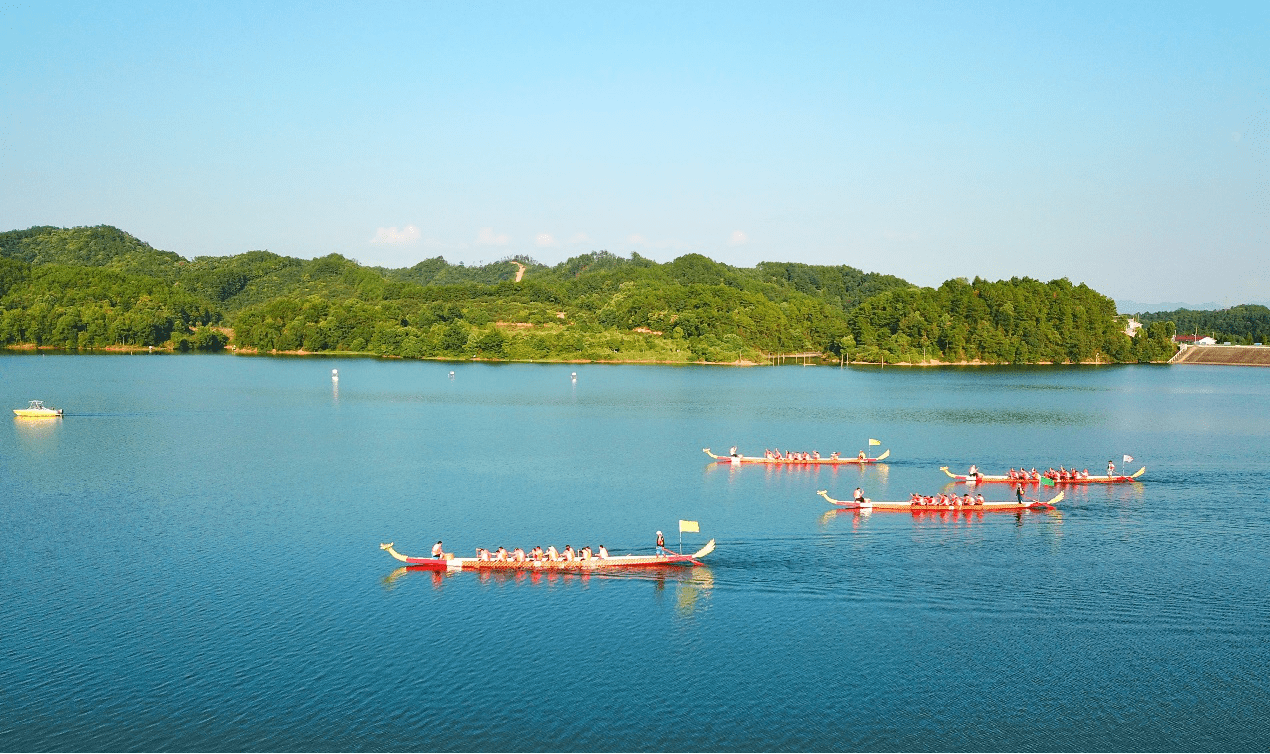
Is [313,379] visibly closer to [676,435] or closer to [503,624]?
[676,435]

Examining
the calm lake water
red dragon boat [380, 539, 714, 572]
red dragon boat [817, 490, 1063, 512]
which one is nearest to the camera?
the calm lake water

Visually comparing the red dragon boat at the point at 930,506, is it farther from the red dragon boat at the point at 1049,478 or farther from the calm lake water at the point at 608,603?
the red dragon boat at the point at 1049,478

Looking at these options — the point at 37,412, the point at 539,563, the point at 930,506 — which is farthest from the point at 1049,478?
the point at 37,412

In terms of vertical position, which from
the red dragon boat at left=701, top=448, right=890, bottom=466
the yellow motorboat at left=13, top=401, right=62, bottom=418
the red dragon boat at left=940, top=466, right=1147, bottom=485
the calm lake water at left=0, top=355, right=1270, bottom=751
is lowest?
the calm lake water at left=0, top=355, right=1270, bottom=751

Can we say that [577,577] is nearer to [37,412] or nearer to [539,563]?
[539,563]

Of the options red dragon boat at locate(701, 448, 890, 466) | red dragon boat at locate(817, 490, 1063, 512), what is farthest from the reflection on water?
red dragon boat at locate(701, 448, 890, 466)

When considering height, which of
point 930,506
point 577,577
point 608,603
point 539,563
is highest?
point 930,506

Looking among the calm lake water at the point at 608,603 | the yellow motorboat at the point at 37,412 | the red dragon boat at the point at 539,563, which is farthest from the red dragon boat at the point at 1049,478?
the yellow motorboat at the point at 37,412

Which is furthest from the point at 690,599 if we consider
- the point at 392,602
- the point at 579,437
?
the point at 579,437

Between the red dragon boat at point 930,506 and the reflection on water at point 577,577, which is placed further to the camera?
the red dragon boat at point 930,506

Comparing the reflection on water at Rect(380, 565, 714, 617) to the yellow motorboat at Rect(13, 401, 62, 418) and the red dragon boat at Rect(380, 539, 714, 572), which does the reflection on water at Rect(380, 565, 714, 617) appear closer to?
the red dragon boat at Rect(380, 539, 714, 572)
